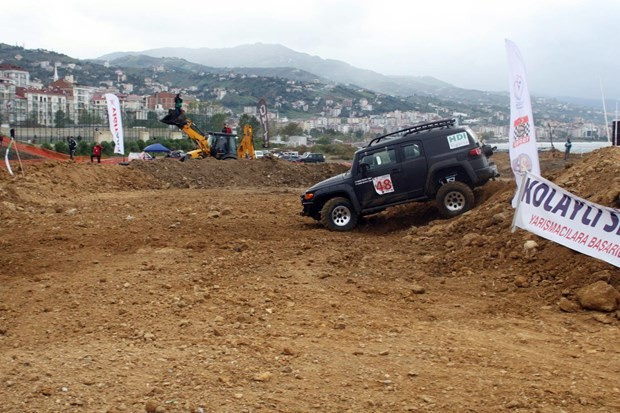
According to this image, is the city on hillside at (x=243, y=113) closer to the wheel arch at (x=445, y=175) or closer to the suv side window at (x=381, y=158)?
the wheel arch at (x=445, y=175)

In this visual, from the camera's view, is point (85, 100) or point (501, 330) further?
point (85, 100)

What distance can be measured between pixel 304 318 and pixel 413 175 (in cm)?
673

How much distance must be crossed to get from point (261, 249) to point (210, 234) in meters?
2.01

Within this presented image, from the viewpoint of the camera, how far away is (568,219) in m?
8.12

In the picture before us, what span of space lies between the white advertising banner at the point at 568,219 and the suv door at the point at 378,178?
5.23m

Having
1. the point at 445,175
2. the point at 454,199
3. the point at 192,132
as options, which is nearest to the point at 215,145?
the point at 192,132

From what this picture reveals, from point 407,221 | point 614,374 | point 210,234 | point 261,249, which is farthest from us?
point 407,221

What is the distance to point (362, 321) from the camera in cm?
727

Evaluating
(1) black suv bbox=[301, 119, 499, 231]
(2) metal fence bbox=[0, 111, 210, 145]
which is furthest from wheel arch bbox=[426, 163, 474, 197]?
(2) metal fence bbox=[0, 111, 210, 145]

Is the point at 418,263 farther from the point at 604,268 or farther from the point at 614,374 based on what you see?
the point at 614,374

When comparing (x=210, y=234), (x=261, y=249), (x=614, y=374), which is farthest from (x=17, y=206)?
(x=614, y=374)

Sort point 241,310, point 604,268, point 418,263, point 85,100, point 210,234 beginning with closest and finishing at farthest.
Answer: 1. point 241,310
2. point 604,268
3. point 418,263
4. point 210,234
5. point 85,100

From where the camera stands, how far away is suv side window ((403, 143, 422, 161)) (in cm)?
1345

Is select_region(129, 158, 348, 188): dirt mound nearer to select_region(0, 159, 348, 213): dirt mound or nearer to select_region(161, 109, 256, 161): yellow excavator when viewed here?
select_region(0, 159, 348, 213): dirt mound
